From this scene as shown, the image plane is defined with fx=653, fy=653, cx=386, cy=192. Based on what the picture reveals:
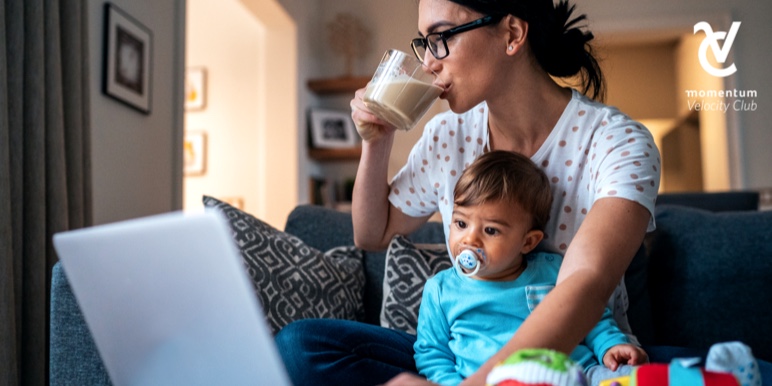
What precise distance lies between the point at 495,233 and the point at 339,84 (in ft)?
13.2

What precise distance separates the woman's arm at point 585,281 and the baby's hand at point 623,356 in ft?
0.55

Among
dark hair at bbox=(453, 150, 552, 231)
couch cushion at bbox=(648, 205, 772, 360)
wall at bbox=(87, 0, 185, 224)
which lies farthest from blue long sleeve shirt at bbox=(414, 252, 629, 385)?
wall at bbox=(87, 0, 185, 224)

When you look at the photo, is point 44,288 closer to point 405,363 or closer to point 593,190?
point 405,363

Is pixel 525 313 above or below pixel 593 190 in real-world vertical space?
below

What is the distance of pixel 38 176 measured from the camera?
1.97 meters

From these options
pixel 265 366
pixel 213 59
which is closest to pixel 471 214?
pixel 265 366

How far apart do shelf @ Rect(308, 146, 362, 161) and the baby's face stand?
3.78m

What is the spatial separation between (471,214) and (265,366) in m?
0.67

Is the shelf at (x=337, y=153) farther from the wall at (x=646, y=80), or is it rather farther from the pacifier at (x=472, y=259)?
the pacifier at (x=472, y=259)

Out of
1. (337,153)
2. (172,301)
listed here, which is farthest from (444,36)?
(337,153)

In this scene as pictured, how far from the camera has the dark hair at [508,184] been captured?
48.7 inches

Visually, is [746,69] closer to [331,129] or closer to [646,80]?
[646,80]

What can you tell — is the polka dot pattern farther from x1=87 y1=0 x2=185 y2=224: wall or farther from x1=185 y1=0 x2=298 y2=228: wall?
x1=185 y1=0 x2=298 y2=228: wall

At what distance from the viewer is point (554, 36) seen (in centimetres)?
136
